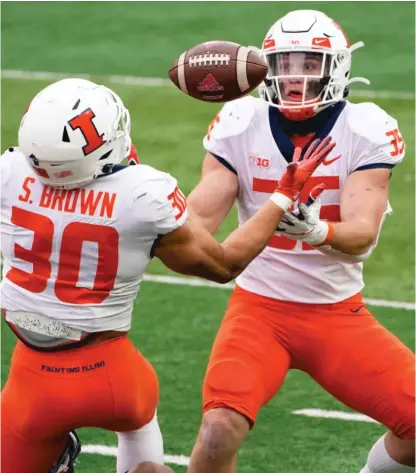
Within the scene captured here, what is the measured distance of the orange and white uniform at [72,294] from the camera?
414cm

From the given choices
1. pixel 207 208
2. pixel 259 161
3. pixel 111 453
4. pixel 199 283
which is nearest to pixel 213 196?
pixel 207 208

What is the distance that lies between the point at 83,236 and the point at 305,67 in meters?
1.42

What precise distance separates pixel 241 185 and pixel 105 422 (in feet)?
4.15

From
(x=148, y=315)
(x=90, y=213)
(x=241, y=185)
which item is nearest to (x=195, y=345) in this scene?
(x=148, y=315)

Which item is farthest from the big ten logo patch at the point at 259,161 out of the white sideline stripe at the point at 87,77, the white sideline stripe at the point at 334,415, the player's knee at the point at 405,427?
the white sideline stripe at the point at 87,77

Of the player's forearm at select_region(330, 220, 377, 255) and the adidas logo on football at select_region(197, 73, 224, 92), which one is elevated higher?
the adidas logo on football at select_region(197, 73, 224, 92)

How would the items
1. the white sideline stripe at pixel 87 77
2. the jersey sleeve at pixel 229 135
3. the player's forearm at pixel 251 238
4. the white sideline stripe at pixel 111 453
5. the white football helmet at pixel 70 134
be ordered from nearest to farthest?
the white football helmet at pixel 70 134 → the player's forearm at pixel 251 238 → the jersey sleeve at pixel 229 135 → the white sideline stripe at pixel 111 453 → the white sideline stripe at pixel 87 77

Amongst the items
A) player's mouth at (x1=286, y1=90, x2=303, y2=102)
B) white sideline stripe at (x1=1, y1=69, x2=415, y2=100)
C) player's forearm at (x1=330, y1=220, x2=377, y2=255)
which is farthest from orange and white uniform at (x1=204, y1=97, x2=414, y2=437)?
white sideline stripe at (x1=1, y1=69, x2=415, y2=100)

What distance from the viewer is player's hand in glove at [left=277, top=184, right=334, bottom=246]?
4543 mm

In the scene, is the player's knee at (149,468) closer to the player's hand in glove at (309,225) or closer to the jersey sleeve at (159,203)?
the jersey sleeve at (159,203)

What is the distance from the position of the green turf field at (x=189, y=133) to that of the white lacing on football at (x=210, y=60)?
1.95m

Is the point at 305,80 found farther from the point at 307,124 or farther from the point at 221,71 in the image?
the point at 221,71

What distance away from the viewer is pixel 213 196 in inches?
197

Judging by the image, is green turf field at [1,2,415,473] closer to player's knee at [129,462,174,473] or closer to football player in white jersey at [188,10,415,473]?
football player in white jersey at [188,10,415,473]
